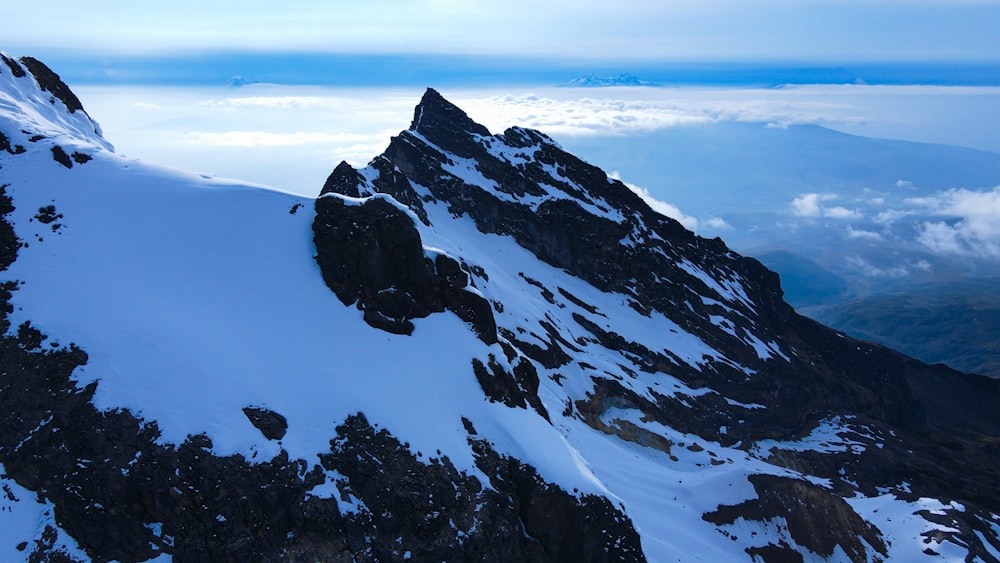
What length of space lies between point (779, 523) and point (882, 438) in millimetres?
56908

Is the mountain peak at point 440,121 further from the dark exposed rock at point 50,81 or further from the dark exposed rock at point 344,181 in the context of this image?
the dark exposed rock at point 50,81

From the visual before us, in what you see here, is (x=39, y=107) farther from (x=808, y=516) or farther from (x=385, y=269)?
(x=808, y=516)

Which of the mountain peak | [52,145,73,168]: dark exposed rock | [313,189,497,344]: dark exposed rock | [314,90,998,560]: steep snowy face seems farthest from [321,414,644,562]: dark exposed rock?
the mountain peak

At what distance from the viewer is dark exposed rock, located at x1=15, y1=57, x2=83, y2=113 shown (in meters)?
61.8

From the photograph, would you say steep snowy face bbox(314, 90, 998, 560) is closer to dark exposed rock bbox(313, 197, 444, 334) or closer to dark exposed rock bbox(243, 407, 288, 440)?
dark exposed rock bbox(313, 197, 444, 334)

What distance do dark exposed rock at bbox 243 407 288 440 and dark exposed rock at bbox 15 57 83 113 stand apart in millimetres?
47344

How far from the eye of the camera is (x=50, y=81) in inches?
2477

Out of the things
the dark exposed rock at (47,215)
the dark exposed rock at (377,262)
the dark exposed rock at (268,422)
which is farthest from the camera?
the dark exposed rock at (377,262)

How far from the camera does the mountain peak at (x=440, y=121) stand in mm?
125562

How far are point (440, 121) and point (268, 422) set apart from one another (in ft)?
332

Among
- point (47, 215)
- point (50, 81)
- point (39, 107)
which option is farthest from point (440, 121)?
point (47, 215)

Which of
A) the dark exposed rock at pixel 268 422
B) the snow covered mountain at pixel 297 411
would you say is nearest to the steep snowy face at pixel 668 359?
the snow covered mountain at pixel 297 411

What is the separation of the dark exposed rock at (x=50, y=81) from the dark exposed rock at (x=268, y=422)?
4734 centimetres

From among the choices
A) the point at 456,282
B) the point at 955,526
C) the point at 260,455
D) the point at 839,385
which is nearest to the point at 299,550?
the point at 260,455
